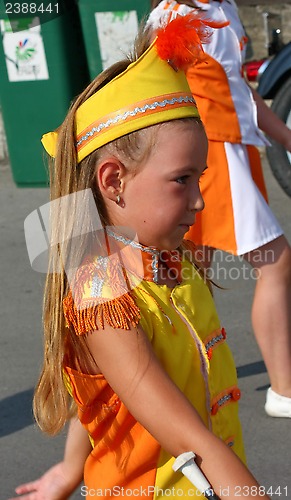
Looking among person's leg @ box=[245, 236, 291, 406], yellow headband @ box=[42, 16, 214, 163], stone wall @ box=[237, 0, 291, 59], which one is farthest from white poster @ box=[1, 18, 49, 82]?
yellow headband @ box=[42, 16, 214, 163]

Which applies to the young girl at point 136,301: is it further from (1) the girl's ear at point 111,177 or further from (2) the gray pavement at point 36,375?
(2) the gray pavement at point 36,375

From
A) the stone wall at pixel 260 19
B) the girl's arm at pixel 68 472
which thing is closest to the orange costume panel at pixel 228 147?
the girl's arm at pixel 68 472

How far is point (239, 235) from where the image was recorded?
370cm

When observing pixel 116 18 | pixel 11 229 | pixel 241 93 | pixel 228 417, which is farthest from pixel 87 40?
pixel 228 417

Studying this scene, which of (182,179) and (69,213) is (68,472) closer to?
(69,213)

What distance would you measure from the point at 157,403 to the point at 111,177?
17.7 inches

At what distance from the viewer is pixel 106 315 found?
1867 millimetres

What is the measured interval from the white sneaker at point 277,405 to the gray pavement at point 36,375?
0.11 feet

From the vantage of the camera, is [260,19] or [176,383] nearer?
[176,383]

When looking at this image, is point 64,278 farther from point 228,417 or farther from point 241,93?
point 241,93

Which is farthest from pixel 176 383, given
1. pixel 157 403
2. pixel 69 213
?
pixel 69 213

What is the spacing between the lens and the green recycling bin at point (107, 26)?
680 centimetres

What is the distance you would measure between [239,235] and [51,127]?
144 inches

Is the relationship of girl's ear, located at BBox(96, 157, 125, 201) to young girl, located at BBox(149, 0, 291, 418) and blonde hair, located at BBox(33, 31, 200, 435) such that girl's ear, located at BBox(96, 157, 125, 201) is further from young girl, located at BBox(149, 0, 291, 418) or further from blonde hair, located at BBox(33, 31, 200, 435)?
young girl, located at BBox(149, 0, 291, 418)
